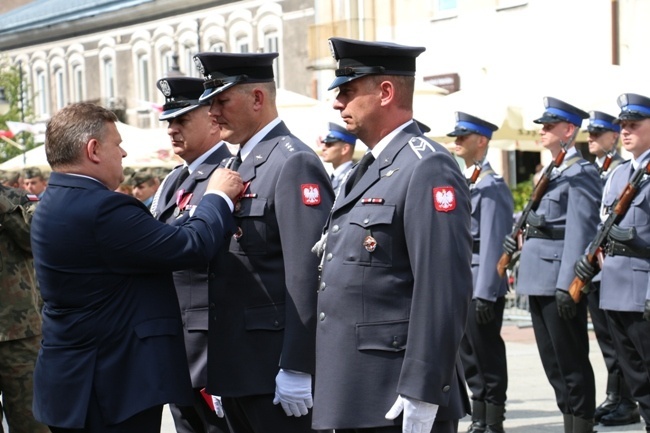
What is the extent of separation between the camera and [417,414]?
419cm

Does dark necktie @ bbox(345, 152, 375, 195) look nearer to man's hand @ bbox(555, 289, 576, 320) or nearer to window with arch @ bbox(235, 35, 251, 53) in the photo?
man's hand @ bbox(555, 289, 576, 320)

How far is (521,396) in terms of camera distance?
10000 millimetres

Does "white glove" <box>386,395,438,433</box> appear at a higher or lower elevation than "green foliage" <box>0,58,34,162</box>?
higher

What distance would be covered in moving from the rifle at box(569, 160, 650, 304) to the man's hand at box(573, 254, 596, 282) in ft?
0.06

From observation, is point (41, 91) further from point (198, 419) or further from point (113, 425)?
point (113, 425)

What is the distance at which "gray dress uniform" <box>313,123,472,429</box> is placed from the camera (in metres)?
4.21

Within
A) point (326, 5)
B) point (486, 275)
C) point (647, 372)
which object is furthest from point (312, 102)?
point (326, 5)

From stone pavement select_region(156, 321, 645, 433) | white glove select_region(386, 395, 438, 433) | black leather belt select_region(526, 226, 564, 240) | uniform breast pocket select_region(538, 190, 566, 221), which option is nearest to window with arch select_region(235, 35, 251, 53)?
stone pavement select_region(156, 321, 645, 433)

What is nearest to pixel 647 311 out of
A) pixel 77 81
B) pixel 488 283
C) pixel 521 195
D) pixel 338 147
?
pixel 488 283

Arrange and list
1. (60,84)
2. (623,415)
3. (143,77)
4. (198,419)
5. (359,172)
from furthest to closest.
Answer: (60,84) → (143,77) → (623,415) → (198,419) → (359,172)

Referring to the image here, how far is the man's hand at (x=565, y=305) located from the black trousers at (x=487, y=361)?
979mm

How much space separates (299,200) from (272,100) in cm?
56

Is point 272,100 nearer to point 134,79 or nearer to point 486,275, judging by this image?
point 486,275

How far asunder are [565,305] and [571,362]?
36 centimetres
